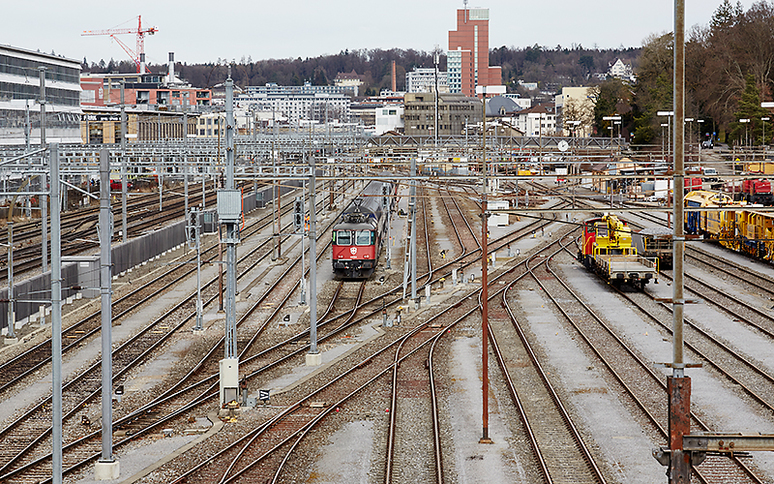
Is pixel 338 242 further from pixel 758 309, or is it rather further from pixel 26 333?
pixel 758 309

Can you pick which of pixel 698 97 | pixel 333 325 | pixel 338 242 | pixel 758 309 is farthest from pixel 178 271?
pixel 698 97

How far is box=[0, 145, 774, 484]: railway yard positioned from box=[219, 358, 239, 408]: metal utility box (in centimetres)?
54

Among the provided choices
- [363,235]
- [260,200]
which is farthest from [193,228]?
[260,200]

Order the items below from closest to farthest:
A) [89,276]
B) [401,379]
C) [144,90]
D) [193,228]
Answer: [401,379], [89,276], [193,228], [144,90]

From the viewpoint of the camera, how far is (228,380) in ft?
72.3

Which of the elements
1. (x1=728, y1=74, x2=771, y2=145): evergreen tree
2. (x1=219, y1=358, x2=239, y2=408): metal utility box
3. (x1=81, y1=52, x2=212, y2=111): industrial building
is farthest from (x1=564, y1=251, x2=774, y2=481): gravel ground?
(x1=81, y1=52, x2=212, y2=111): industrial building

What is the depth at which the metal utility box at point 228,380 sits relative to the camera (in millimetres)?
22016

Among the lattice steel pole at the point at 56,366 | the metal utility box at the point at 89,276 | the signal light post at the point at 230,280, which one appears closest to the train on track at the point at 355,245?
the metal utility box at the point at 89,276

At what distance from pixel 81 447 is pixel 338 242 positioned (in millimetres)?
22786

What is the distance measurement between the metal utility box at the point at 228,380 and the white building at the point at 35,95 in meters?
49.4

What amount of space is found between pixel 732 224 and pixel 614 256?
40.9 ft

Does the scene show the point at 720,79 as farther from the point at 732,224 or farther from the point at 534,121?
the point at 534,121

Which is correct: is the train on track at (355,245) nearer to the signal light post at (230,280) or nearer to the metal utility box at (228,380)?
the signal light post at (230,280)

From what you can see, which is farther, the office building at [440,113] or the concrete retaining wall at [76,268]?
the office building at [440,113]
